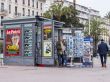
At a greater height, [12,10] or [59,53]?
[12,10]

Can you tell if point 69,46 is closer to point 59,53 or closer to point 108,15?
point 59,53

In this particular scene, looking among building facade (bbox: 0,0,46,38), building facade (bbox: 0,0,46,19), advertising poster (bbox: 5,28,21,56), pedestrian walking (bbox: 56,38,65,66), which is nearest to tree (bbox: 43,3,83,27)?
advertising poster (bbox: 5,28,21,56)

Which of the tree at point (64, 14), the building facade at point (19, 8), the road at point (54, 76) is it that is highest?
the building facade at point (19, 8)

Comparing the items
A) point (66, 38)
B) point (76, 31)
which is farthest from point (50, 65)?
point (76, 31)

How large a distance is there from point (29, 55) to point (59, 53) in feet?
6.31

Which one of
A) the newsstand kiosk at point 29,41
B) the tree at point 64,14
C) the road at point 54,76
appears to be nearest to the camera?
the road at point 54,76

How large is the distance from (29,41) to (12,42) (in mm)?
1439

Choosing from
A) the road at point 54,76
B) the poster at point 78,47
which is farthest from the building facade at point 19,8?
the road at point 54,76

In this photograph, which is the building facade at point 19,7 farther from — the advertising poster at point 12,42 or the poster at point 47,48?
the poster at point 47,48

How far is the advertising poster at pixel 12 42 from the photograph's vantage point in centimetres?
2756

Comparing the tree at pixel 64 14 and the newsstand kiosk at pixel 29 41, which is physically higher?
the tree at pixel 64 14

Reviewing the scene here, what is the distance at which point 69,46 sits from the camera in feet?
89.8

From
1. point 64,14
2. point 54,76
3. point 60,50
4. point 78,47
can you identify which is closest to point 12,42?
point 60,50

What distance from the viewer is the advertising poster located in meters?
27.6
